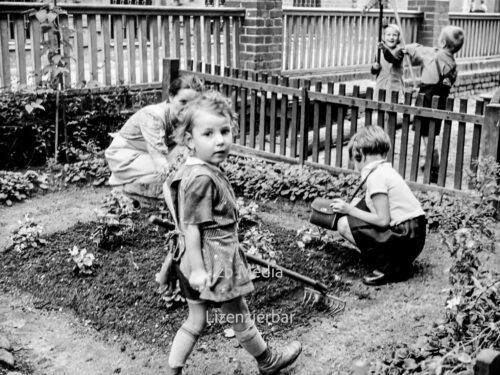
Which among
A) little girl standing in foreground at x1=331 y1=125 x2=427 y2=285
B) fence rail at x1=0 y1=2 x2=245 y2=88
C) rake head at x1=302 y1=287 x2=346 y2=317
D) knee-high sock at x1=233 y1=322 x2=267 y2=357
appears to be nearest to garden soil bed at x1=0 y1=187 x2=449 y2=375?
rake head at x1=302 y1=287 x2=346 y2=317

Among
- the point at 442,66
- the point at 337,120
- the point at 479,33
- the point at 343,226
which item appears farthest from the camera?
the point at 479,33

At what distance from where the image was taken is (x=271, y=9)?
11180mm

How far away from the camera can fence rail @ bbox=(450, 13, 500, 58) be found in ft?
55.0

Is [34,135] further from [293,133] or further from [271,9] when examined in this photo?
[271,9]

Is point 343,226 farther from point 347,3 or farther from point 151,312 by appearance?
point 347,3

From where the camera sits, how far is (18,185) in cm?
738

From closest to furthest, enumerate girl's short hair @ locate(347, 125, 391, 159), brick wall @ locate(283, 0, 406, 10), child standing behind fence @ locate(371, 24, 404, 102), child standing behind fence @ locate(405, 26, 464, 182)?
1. girl's short hair @ locate(347, 125, 391, 159)
2. child standing behind fence @ locate(405, 26, 464, 182)
3. child standing behind fence @ locate(371, 24, 404, 102)
4. brick wall @ locate(283, 0, 406, 10)

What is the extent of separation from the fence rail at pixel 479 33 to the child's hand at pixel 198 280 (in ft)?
46.3

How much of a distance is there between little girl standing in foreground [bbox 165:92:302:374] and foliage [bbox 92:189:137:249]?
1.89m

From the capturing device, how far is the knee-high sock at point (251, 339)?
3.62 metres

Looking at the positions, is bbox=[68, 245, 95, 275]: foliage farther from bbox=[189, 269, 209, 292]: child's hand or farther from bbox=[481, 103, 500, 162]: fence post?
bbox=[481, 103, 500, 162]: fence post

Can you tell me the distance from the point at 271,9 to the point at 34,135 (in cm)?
454

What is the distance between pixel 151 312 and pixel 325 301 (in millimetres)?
1097

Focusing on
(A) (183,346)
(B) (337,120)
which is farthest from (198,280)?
(B) (337,120)
